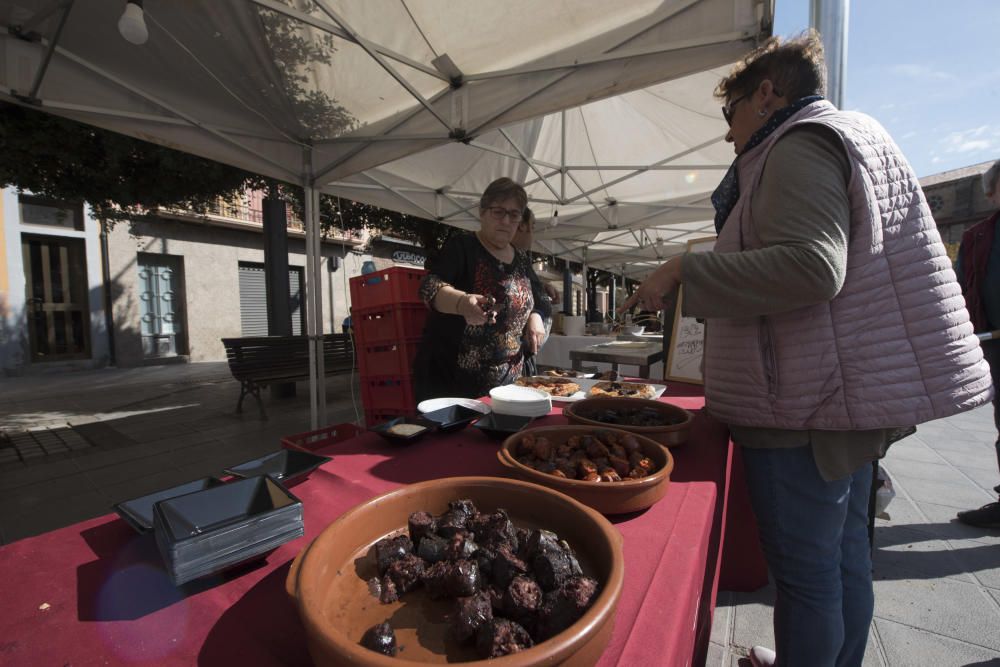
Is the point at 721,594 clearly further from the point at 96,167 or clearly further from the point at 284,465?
the point at 96,167

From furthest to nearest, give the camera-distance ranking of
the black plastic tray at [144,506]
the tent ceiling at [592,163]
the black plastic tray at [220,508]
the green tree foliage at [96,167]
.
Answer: the tent ceiling at [592,163] → the green tree foliage at [96,167] → the black plastic tray at [144,506] → the black plastic tray at [220,508]

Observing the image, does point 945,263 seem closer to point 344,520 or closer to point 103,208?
point 344,520

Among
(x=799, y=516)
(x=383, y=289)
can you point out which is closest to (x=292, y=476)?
(x=799, y=516)

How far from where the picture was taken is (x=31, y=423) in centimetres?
493

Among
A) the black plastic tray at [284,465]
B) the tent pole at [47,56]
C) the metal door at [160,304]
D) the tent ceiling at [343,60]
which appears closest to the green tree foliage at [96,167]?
the tent ceiling at [343,60]

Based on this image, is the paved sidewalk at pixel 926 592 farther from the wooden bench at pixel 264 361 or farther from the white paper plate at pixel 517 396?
the wooden bench at pixel 264 361

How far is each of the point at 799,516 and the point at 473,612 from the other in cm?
97

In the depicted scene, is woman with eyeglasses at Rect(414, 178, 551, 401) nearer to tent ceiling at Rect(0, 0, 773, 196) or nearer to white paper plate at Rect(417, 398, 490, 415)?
white paper plate at Rect(417, 398, 490, 415)

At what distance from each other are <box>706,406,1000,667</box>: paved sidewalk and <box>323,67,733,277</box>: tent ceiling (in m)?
3.33

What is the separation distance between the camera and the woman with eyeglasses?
81.4 inches

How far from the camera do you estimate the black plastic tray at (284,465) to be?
3.13 feet

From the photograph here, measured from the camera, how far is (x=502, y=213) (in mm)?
2064

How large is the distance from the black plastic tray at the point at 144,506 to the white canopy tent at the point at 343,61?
206 cm

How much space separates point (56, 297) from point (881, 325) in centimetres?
1420
